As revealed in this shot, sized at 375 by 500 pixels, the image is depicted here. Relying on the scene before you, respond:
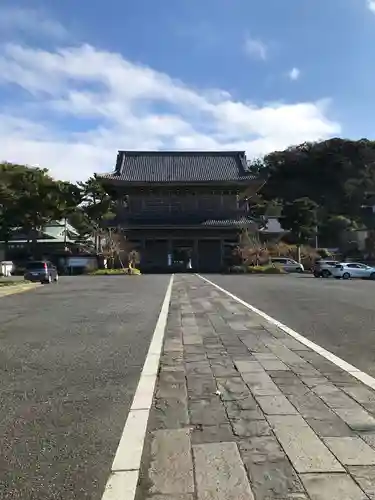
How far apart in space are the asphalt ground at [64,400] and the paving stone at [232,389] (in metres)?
0.98

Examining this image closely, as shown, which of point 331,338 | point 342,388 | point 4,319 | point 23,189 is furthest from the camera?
point 23,189

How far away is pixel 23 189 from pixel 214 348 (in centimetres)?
4464

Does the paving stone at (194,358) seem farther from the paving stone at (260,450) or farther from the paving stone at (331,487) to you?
the paving stone at (331,487)

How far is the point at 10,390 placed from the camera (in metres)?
5.85

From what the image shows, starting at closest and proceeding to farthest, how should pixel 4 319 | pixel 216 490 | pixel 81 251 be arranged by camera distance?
1. pixel 216 490
2. pixel 4 319
3. pixel 81 251

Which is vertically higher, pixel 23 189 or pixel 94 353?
pixel 23 189

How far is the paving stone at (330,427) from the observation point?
13.8ft

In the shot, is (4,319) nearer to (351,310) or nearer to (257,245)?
(351,310)

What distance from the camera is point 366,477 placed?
3.38 m

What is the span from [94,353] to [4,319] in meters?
5.83

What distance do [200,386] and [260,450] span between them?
204cm

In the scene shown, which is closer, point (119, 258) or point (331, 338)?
point (331, 338)

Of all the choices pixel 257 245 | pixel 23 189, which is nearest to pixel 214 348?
pixel 257 245

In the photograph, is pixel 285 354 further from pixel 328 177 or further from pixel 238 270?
pixel 328 177
